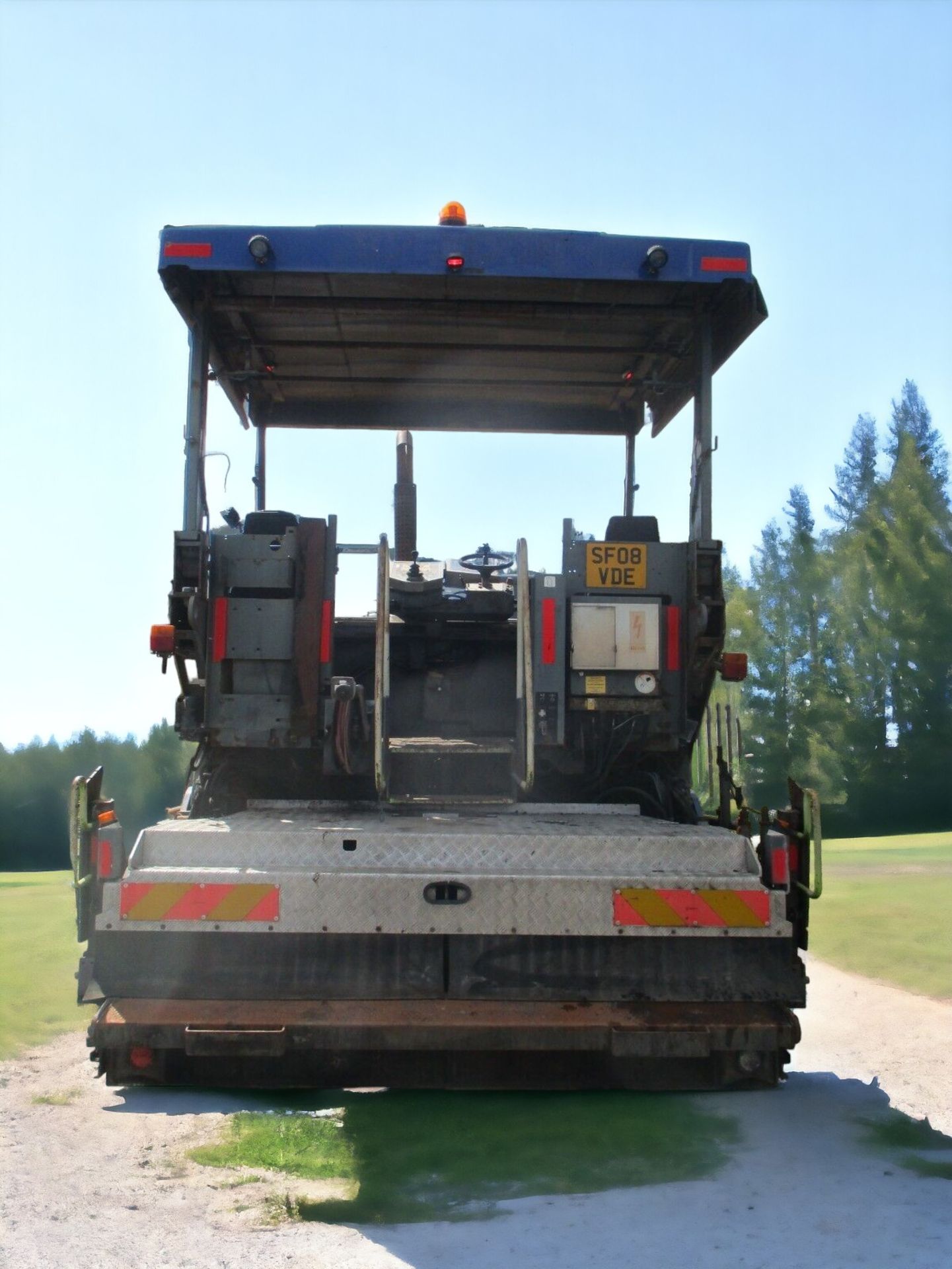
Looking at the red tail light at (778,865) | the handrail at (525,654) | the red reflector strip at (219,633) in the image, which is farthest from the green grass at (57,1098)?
the red tail light at (778,865)

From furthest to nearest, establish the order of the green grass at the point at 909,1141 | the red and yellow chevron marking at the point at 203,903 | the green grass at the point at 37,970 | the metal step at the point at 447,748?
the green grass at the point at 37,970, the metal step at the point at 447,748, the red and yellow chevron marking at the point at 203,903, the green grass at the point at 909,1141

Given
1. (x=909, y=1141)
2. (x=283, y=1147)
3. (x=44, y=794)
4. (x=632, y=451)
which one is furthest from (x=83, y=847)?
(x=44, y=794)

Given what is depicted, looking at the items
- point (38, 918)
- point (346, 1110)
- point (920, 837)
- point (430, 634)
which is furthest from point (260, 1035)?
point (920, 837)

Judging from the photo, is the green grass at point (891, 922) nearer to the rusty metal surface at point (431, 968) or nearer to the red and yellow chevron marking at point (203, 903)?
the rusty metal surface at point (431, 968)

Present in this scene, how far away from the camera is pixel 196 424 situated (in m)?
5.78

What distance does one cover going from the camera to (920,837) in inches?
886

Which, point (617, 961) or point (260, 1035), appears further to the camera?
point (617, 961)

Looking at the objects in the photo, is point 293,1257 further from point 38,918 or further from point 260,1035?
point 38,918

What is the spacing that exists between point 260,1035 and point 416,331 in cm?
372

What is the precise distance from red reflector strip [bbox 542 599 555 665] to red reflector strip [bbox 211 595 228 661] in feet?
4.76

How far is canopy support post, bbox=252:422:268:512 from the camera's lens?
7301 millimetres

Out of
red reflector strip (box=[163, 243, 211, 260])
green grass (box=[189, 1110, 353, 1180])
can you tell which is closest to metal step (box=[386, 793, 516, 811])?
green grass (box=[189, 1110, 353, 1180])

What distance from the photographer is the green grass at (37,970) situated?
607 cm

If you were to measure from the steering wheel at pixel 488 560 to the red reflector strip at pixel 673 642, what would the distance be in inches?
51.8
